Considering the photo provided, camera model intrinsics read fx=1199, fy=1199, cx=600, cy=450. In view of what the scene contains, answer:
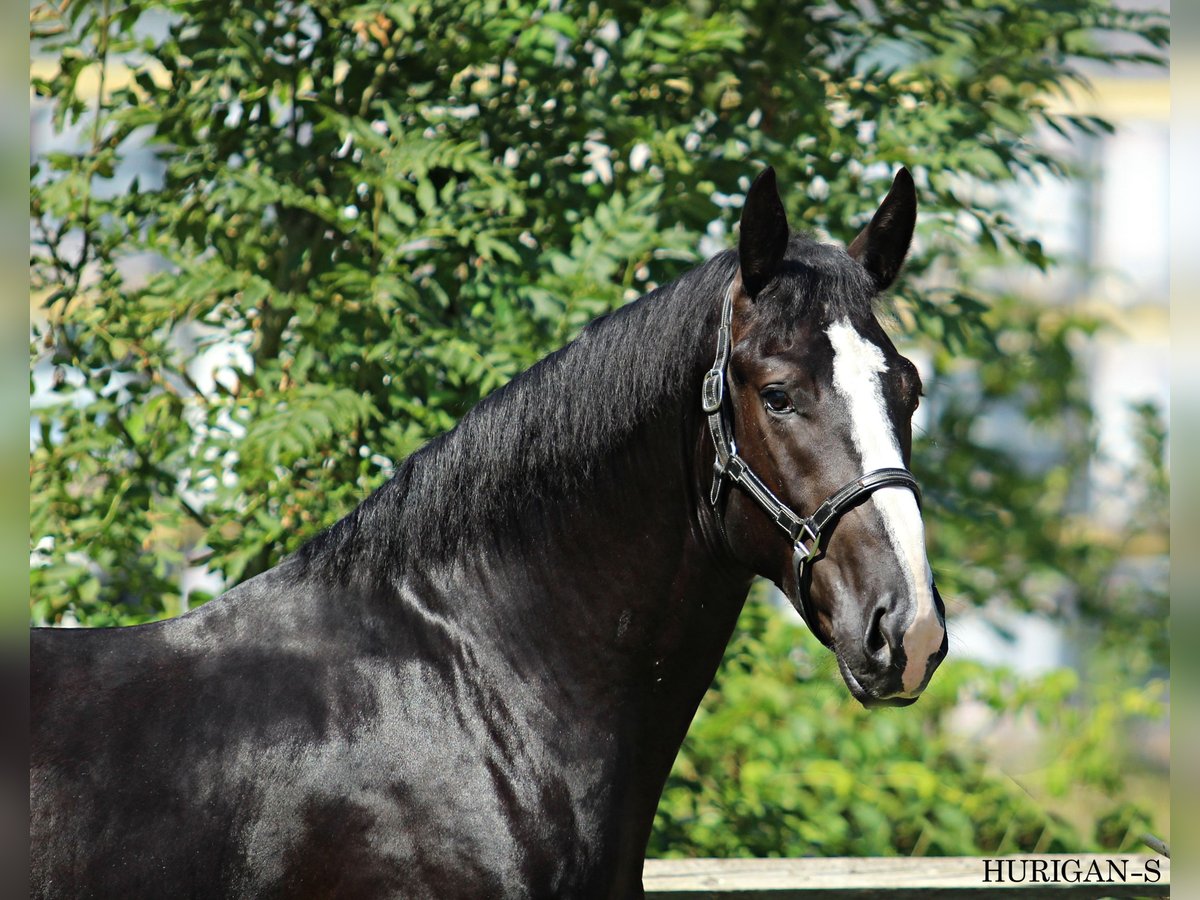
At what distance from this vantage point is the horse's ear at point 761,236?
2014 mm

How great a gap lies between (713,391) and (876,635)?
486mm

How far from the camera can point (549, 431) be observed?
2139mm

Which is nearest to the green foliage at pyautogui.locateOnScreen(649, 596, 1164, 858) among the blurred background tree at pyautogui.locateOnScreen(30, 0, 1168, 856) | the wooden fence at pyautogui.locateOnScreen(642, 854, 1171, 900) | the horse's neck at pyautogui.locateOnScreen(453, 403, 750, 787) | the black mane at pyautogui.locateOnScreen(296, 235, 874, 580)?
the blurred background tree at pyautogui.locateOnScreen(30, 0, 1168, 856)

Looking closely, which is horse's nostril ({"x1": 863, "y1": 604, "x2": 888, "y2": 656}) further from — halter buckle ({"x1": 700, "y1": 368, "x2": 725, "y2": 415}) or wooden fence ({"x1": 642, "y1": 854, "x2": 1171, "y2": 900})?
wooden fence ({"x1": 642, "y1": 854, "x2": 1171, "y2": 900})

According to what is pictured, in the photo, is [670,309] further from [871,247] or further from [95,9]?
[95,9]

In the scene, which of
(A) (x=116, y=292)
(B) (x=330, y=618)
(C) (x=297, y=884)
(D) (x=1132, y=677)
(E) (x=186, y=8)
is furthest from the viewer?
(D) (x=1132, y=677)

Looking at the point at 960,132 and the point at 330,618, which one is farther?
the point at 960,132

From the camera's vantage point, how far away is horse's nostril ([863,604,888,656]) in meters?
1.83

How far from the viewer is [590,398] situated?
213 centimetres

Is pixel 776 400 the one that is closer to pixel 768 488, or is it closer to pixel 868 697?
pixel 768 488

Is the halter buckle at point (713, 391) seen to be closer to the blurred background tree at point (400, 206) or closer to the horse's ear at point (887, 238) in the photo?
the horse's ear at point (887, 238)

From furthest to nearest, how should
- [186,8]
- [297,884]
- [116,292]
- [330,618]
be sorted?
[116,292]
[186,8]
[330,618]
[297,884]

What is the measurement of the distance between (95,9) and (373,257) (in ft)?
3.80

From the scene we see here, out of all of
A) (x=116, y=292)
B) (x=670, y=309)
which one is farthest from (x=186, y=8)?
(x=670, y=309)
